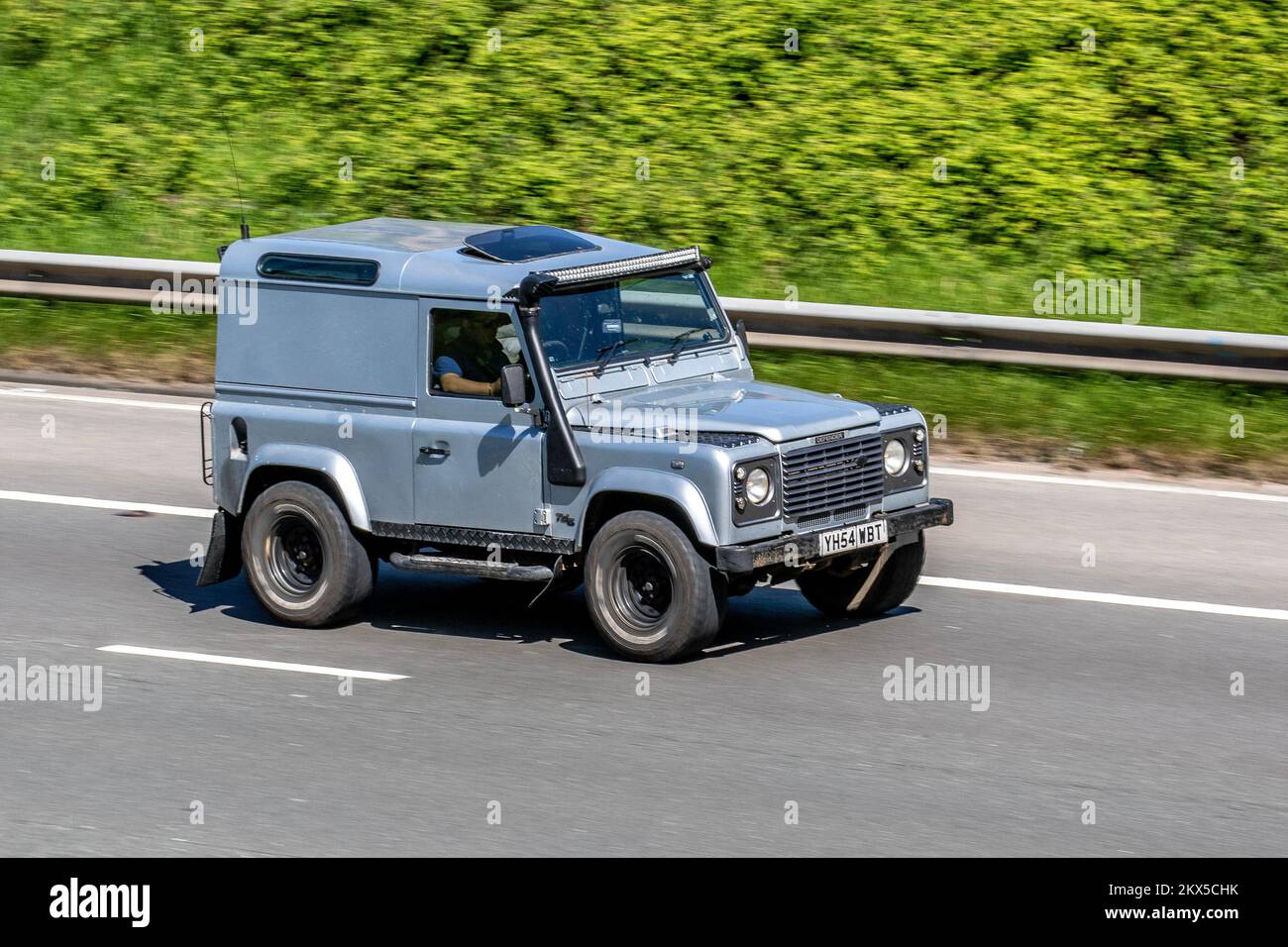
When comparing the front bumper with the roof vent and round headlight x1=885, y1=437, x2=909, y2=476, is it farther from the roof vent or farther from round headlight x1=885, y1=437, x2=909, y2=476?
the roof vent

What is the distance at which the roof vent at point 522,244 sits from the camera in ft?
32.0

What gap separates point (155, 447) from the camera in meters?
14.3

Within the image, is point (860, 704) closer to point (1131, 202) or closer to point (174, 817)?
point (174, 817)

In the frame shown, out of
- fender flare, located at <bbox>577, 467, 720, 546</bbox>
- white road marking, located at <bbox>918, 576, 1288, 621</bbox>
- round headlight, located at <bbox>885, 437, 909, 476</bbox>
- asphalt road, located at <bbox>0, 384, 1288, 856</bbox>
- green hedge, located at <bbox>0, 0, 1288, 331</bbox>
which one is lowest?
asphalt road, located at <bbox>0, 384, 1288, 856</bbox>

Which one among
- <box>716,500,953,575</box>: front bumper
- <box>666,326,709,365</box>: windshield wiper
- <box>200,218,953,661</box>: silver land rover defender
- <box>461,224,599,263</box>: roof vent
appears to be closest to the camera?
<box>716,500,953,575</box>: front bumper

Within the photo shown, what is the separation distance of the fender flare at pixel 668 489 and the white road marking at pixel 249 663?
142cm

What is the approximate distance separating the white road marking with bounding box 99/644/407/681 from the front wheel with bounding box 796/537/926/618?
7.69ft

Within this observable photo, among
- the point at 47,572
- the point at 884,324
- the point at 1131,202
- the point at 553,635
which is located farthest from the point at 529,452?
the point at 1131,202

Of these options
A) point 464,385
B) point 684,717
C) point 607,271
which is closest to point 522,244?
point 607,271

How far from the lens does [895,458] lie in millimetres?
9781

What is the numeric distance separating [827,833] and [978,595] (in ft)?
12.4

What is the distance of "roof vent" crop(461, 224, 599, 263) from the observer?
9750 millimetres

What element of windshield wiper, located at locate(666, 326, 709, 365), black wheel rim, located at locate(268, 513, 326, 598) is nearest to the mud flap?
black wheel rim, located at locate(268, 513, 326, 598)

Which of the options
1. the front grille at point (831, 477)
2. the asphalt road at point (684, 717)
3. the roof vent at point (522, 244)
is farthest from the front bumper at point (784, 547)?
the roof vent at point (522, 244)
